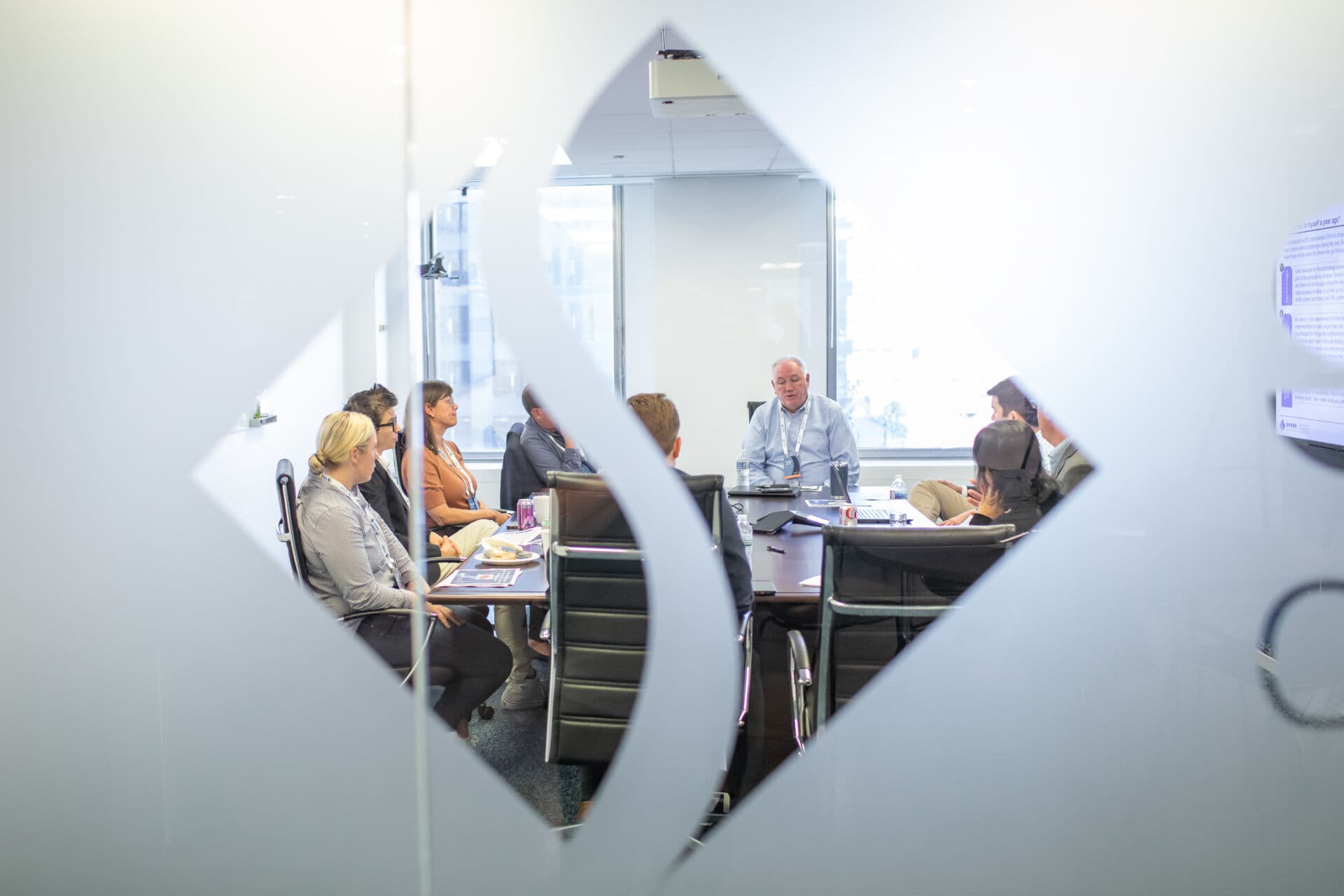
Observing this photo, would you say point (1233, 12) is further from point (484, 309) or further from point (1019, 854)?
point (1019, 854)

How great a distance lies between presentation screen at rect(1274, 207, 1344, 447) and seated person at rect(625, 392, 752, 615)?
1140mm

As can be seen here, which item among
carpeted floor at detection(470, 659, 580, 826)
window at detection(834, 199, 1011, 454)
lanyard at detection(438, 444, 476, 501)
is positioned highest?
window at detection(834, 199, 1011, 454)

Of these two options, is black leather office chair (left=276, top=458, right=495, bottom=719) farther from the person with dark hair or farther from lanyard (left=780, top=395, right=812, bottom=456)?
the person with dark hair

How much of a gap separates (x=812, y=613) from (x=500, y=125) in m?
1.14

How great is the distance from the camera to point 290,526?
212cm

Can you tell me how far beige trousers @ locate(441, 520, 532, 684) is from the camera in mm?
2043

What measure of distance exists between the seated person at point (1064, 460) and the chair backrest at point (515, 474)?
0.99 m

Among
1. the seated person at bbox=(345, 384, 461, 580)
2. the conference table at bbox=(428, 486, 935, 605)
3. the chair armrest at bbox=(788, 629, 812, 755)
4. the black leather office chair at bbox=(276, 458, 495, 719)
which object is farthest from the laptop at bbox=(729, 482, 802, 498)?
the black leather office chair at bbox=(276, 458, 495, 719)

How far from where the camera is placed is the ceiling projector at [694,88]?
6.19ft

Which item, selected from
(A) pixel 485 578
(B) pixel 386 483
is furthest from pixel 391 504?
(A) pixel 485 578

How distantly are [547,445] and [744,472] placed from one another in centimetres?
39

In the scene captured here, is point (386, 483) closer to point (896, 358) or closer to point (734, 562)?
point (734, 562)

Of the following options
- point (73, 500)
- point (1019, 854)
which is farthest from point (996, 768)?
point (73, 500)

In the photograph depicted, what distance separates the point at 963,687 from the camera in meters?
2.05
